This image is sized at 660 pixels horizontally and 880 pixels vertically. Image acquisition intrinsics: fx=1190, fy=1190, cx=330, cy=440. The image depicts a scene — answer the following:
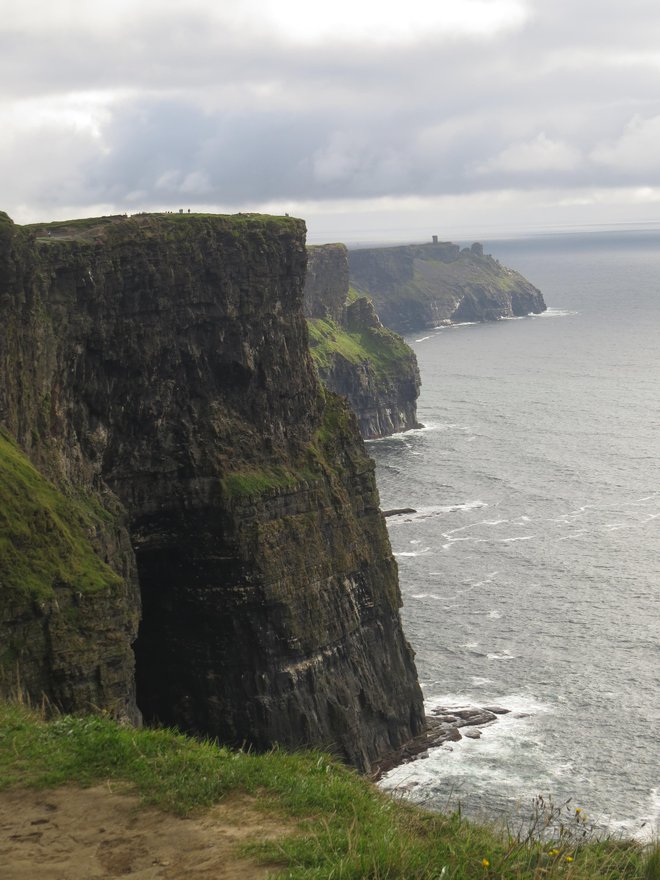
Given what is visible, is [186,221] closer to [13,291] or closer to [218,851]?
[13,291]

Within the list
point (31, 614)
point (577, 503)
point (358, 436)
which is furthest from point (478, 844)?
point (577, 503)

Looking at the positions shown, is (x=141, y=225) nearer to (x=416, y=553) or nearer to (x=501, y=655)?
(x=501, y=655)

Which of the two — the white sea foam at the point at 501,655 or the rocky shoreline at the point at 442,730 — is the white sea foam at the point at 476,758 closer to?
the rocky shoreline at the point at 442,730

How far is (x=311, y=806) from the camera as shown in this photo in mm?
23500

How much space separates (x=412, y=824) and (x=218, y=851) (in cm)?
382

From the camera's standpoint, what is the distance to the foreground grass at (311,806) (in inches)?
789

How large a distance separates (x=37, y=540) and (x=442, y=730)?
136ft

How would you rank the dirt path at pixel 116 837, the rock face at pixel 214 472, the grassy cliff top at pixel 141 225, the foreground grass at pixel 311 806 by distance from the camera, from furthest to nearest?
the grassy cliff top at pixel 141 225, the rock face at pixel 214 472, the dirt path at pixel 116 837, the foreground grass at pixel 311 806

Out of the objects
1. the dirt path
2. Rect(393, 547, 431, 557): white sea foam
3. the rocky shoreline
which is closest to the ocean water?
Rect(393, 547, 431, 557): white sea foam

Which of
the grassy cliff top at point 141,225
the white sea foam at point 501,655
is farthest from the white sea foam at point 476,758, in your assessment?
the grassy cliff top at point 141,225

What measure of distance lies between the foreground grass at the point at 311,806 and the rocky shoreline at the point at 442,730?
57.8 metres

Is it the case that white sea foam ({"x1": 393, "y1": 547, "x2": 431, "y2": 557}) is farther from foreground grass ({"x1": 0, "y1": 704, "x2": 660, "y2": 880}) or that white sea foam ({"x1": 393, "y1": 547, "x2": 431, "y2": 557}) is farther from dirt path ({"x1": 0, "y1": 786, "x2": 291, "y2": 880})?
dirt path ({"x1": 0, "y1": 786, "x2": 291, "y2": 880})

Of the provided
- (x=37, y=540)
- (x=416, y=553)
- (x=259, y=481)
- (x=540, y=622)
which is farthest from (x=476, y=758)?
(x=416, y=553)

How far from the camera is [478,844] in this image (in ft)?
70.0
